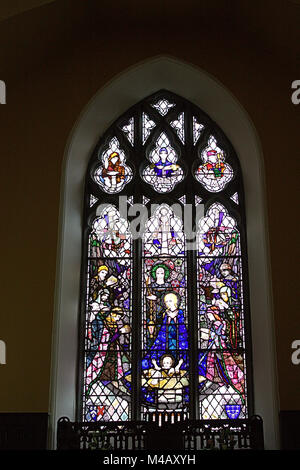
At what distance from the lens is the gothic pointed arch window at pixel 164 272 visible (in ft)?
25.9

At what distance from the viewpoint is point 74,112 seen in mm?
8367

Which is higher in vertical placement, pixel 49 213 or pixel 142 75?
pixel 142 75

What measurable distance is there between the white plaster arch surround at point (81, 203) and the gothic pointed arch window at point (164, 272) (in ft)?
0.51

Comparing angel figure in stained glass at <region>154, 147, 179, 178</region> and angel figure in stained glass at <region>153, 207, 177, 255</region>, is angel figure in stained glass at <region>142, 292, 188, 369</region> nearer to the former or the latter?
angel figure in stained glass at <region>153, 207, 177, 255</region>

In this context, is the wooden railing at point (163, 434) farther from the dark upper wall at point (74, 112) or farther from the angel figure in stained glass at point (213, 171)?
the angel figure in stained glass at point (213, 171)

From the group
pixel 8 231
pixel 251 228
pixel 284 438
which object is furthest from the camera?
pixel 251 228

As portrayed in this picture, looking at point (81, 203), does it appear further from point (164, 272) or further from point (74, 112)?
point (164, 272)

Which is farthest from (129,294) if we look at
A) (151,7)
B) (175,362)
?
(151,7)

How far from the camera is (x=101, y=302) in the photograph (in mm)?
8281

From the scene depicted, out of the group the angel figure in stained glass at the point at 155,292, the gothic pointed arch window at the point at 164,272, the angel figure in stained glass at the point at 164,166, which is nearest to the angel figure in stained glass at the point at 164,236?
the gothic pointed arch window at the point at 164,272

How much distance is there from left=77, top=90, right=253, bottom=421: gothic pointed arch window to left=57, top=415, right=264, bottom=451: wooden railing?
39 centimetres

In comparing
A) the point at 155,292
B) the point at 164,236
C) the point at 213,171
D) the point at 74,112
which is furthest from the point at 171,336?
the point at 74,112

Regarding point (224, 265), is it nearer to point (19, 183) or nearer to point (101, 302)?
point (101, 302)

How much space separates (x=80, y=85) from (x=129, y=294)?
256 centimetres
